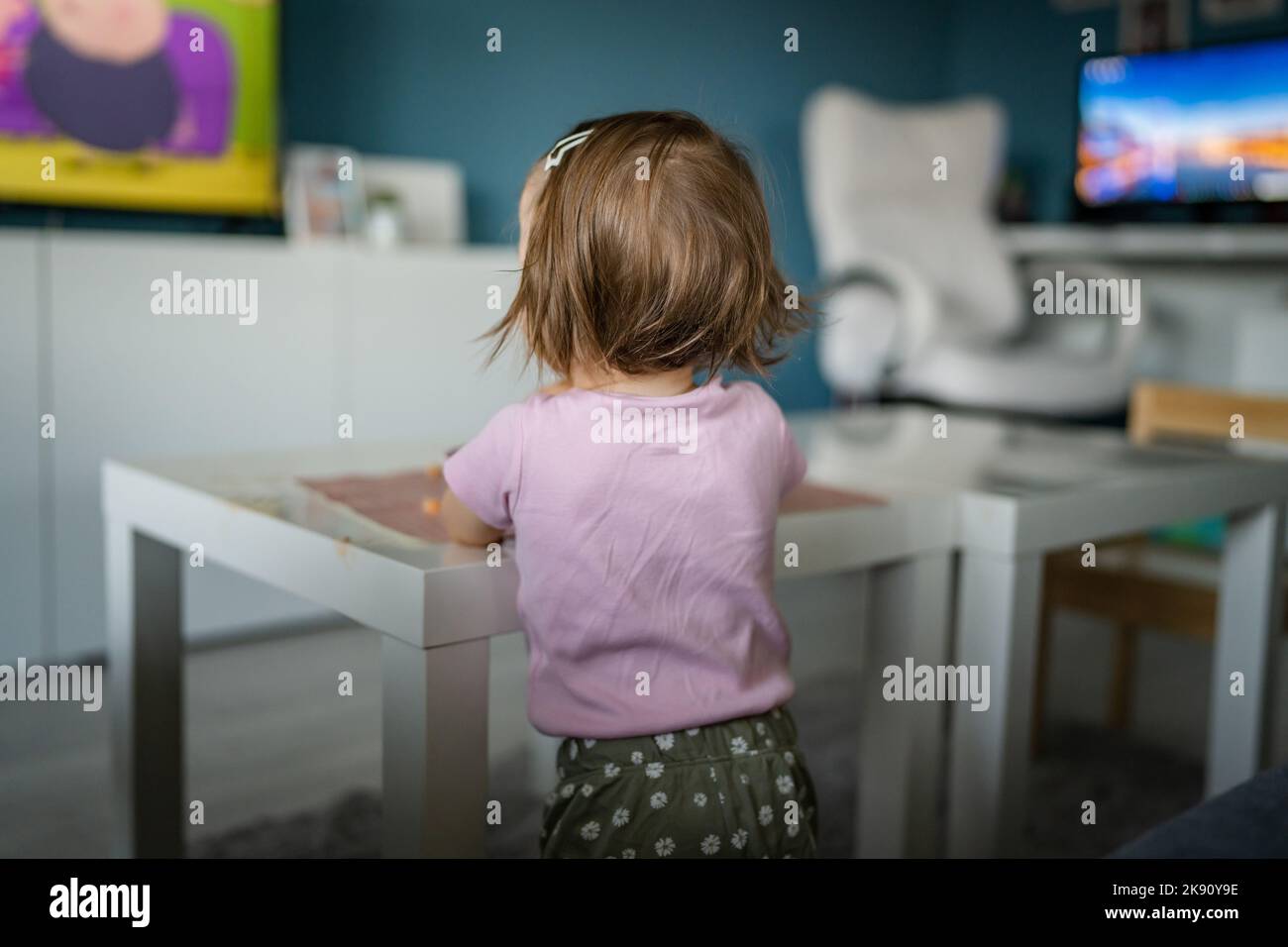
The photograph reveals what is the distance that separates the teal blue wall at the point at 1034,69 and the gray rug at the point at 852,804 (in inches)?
115

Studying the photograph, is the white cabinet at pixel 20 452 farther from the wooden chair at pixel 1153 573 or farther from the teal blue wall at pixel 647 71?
the wooden chair at pixel 1153 573

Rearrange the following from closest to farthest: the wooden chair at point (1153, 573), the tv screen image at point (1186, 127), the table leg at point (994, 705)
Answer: the table leg at point (994, 705) → the wooden chair at point (1153, 573) → the tv screen image at point (1186, 127)

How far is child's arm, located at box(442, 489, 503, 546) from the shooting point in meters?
0.84

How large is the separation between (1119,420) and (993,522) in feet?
9.79

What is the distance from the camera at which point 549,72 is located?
312 cm

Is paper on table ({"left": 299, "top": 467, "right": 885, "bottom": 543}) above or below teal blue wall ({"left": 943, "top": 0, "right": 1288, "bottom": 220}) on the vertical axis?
below

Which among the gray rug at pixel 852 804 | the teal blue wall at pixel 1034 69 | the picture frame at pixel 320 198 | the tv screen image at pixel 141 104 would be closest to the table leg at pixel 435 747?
the gray rug at pixel 852 804

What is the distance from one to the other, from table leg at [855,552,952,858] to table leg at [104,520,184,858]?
0.66m

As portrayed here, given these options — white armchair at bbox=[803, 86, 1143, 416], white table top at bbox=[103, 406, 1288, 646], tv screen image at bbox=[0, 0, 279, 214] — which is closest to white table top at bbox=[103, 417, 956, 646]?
white table top at bbox=[103, 406, 1288, 646]

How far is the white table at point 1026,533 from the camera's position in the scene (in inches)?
43.5

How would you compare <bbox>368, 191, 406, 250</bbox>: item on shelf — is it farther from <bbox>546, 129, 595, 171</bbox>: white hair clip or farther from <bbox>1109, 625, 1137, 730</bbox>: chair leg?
<bbox>546, 129, 595, 171</bbox>: white hair clip
